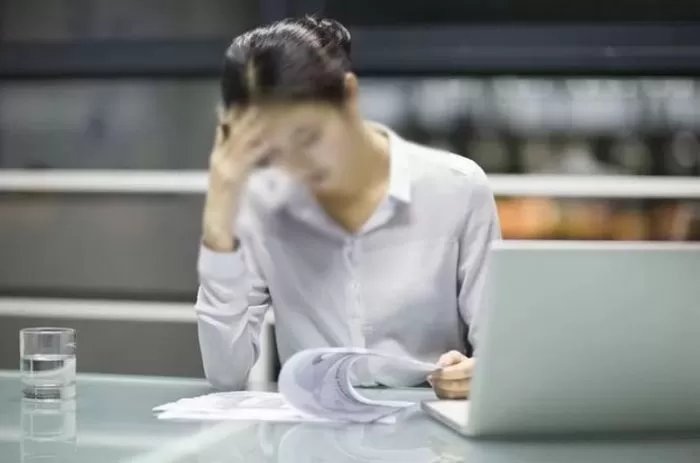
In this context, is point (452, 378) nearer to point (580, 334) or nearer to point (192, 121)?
point (580, 334)

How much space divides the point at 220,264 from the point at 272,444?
32 centimetres

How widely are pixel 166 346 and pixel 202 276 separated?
121 cm

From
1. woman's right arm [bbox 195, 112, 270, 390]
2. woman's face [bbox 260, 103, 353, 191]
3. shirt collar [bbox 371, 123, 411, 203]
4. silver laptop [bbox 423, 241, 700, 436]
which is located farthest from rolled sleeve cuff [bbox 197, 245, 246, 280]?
silver laptop [bbox 423, 241, 700, 436]

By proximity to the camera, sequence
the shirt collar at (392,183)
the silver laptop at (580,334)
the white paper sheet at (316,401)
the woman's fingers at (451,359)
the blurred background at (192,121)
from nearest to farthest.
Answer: the silver laptop at (580,334), the white paper sheet at (316,401), the woman's fingers at (451,359), the shirt collar at (392,183), the blurred background at (192,121)

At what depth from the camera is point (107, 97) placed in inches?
96.0

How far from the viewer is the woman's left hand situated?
1.13 m

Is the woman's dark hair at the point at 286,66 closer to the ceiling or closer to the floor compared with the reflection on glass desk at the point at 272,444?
closer to the ceiling

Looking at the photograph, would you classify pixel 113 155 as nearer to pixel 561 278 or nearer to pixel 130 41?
pixel 130 41

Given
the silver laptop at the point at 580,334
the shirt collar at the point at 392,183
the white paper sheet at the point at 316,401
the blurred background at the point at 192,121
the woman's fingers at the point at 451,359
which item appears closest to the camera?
the silver laptop at the point at 580,334

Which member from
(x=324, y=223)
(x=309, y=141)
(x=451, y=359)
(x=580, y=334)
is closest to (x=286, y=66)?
(x=309, y=141)

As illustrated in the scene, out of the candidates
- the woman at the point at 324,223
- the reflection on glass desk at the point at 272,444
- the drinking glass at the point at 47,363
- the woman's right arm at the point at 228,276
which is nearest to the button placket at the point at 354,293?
the woman at the point at 324,223

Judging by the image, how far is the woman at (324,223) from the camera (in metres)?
1.24

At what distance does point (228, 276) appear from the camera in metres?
1.24

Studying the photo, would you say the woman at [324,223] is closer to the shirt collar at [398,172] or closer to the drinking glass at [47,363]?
the shirt collar at [398,172]
